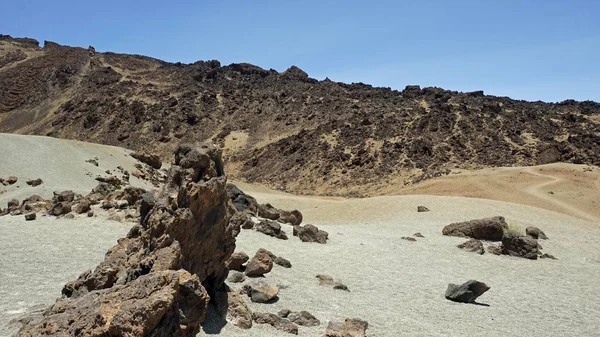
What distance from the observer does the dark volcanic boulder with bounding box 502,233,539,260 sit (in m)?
15.2

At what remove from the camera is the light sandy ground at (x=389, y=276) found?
8.61 m

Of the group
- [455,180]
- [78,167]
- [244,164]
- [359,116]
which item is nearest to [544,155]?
[455,180]

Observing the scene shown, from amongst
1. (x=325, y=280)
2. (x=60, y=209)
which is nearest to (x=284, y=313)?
(x=325, y=280)

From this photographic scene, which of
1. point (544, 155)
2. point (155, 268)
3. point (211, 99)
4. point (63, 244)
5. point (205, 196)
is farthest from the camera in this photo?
point (211, 99)

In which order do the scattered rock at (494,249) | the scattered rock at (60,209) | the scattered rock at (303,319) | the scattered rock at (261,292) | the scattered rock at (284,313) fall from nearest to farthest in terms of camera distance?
the scattered rock at (303,319), the scattered rock at (284,313), the scattered rock at (261,292), the scattered rock at (60,209), the scattered rock at (494,249)

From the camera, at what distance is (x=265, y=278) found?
1027 cm

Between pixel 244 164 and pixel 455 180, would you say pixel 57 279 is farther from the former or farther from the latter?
pixel 244 164

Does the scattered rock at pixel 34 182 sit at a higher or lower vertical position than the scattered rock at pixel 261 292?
higher

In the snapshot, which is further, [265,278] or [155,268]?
[265,278]

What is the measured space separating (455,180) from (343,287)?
76.6 ft

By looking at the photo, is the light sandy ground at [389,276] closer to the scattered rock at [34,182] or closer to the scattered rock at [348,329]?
the scattered rock at [348,329]

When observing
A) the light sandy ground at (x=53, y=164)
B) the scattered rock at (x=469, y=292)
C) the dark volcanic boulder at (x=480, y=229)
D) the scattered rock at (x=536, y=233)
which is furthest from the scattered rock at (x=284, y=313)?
the light sandy ground at (x=53, y=164)

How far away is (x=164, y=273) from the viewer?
5.15 m

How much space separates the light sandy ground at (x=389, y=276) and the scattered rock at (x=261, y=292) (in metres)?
0.13
